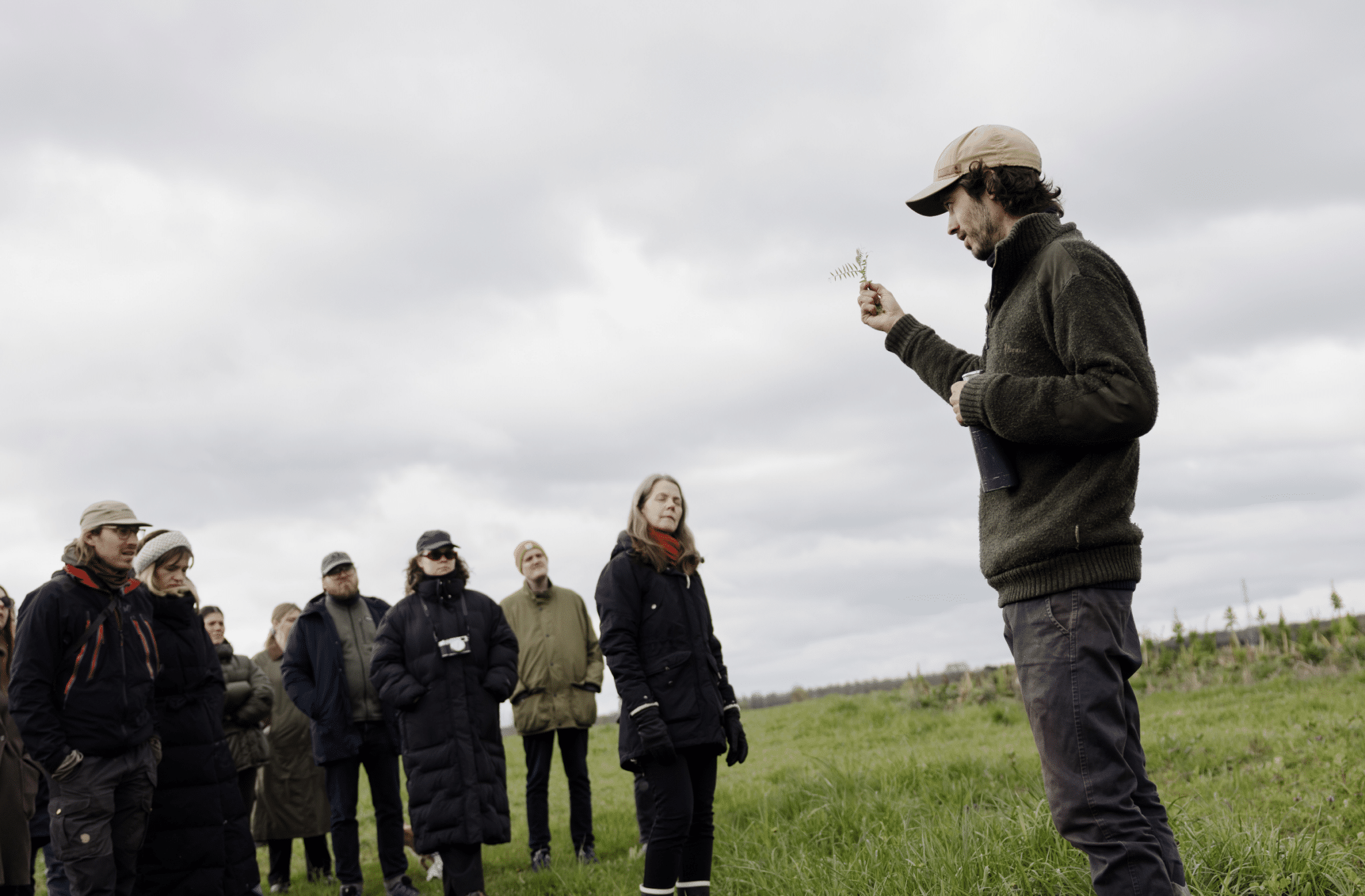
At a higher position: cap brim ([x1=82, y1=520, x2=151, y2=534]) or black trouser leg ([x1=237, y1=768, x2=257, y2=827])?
cap brim ([x1=82, y1=520, x2=151, y2=534])

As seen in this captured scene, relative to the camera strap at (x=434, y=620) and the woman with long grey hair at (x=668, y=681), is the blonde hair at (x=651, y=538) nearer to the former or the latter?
the woman with long grey hair at (x=668, y=681)

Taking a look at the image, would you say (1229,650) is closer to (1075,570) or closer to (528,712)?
(528,712)

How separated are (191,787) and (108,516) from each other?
172 centimetres

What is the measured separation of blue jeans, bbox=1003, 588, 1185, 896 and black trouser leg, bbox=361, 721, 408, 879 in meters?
5.95

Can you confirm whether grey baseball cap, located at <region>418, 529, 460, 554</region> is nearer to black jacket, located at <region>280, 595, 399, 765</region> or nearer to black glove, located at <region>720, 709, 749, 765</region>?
black jacket, located at <region>280, 595, 399, 765</region>

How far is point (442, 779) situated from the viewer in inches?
256

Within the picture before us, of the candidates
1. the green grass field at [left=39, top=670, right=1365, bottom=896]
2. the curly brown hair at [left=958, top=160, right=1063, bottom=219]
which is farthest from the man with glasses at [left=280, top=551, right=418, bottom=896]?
the curly brown hair at [left=958, top=160, right=1063, bottom=219]

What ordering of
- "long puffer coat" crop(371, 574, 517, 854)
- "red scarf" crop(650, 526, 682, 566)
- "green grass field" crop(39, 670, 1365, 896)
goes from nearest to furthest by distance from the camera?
"green grass field" crop(39, 670, 1365, 896), "red scarf" crop(650, 526, 682, 566), "long puffer coat" crop(371, 574, 517, 854)

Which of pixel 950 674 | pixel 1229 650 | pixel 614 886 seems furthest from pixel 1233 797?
pixel 950 674

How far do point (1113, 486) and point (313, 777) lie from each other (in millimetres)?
7935

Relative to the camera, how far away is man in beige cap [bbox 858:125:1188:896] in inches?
106

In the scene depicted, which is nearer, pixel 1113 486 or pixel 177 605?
pixel 1113 486

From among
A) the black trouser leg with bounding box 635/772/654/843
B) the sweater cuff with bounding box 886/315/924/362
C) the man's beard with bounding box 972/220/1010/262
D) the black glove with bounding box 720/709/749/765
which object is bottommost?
the black trouser leg with bounding box 635/772/654/843

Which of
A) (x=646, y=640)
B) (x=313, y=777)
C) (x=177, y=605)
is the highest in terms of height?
(x=177, y=605)
